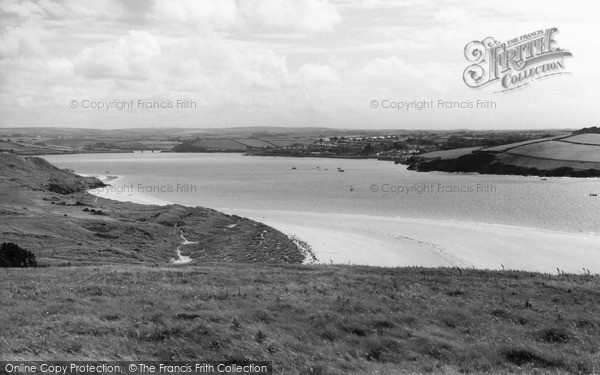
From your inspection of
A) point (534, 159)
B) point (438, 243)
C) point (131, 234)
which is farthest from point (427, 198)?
point (534, 159)

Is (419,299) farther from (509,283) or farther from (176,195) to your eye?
(176,195)

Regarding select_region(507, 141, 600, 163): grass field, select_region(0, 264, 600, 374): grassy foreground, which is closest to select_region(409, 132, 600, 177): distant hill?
select_region(507, 141, 600, 163): grass field

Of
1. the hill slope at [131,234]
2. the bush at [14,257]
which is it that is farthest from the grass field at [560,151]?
the bush at [14,257]

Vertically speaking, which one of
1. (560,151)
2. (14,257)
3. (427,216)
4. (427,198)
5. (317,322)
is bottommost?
(427,216)

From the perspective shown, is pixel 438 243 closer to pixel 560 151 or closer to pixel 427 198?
pixel 427 198

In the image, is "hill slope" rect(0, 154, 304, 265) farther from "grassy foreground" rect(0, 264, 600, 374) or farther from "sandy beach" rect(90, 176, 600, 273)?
"grassy foreground" rect(0, 264, 600, 374)

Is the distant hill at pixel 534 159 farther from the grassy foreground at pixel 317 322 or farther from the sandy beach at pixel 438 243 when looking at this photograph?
the grassy foreground at pixel 317 322
